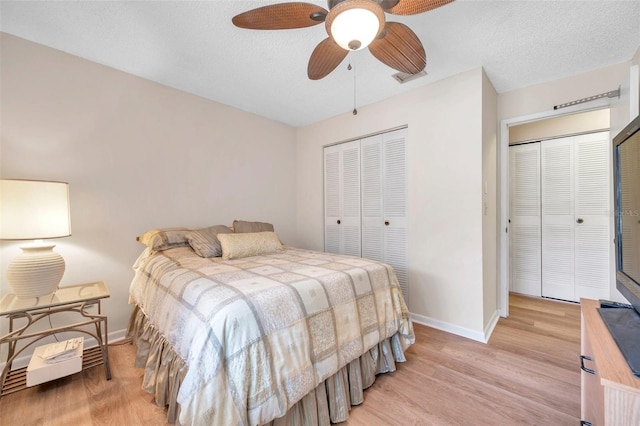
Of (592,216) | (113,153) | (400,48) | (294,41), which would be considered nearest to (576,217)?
(592,216)

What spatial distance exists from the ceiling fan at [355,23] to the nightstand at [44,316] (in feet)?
6.57

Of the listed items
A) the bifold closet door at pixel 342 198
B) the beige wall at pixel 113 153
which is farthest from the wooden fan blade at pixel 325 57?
the beige wall at pixel 113 153

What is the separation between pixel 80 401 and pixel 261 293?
138 centimetres

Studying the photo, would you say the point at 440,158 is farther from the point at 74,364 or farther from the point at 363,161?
the point at 74,364

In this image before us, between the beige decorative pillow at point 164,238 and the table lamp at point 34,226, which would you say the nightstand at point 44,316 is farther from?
the beige decorative pillow at point 164,238

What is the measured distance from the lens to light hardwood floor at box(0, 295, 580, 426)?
144cm

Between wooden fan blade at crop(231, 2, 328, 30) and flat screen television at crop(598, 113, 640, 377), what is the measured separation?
144cm

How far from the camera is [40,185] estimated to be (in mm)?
1632

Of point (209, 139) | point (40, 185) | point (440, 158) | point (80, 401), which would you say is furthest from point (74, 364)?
point (440, 158)

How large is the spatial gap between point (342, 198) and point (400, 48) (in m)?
2.07

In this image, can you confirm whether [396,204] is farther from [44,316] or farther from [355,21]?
[44,316]

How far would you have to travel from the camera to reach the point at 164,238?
227cm

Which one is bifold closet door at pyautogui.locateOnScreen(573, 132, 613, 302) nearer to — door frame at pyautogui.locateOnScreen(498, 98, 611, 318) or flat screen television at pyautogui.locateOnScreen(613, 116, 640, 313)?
door frame at pyautogui.locateOnScreen(498, 98, 611, 318)

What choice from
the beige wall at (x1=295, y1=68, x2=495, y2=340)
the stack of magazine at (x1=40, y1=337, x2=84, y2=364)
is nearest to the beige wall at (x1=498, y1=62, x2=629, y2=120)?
the beige wall at (x1=295, y1=68, x2=495, y2=340)
